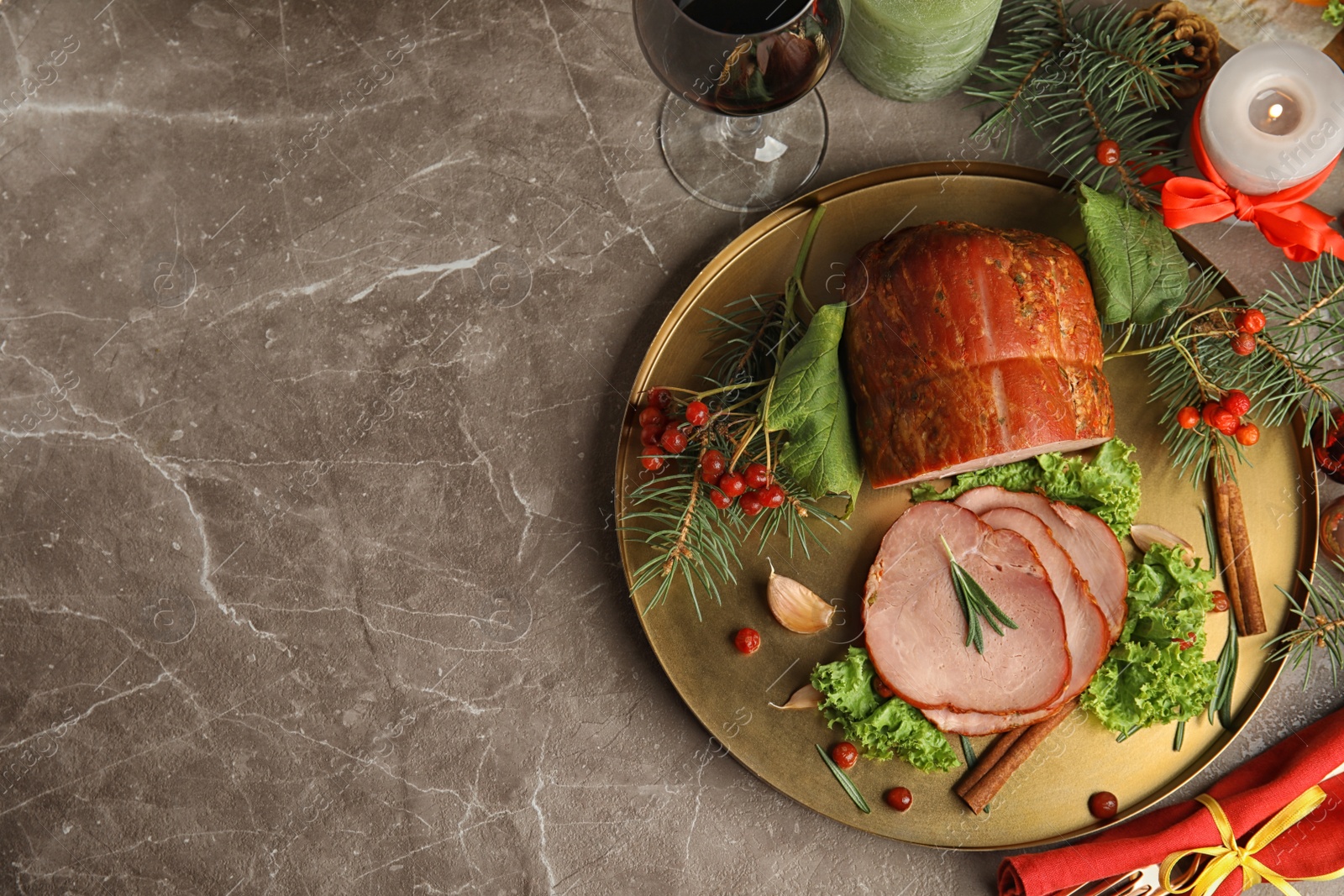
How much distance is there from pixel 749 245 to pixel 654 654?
0.74m

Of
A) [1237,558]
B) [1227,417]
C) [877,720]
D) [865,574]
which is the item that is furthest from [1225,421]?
[877,720]

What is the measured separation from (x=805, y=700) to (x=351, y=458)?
3.06ft

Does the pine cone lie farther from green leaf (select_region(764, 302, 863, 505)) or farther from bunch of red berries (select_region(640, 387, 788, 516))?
bunch of red berries (select_region(640, 387, 788, 516))

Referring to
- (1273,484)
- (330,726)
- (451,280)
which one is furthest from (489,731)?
(1273,484)

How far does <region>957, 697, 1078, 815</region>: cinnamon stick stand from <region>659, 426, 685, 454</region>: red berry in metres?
0.75

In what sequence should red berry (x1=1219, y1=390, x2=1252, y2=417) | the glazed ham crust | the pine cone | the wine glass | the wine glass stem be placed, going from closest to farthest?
the wine glass, the glazed ham crust, red berry (x1=1219, y1=390, x2=1252, y2=417), the pine cone, the wine glass stem

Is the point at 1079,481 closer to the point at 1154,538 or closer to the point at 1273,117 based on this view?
the point at 1154,538

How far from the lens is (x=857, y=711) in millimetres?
1447

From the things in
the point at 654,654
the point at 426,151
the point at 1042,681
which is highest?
the point at 426,151

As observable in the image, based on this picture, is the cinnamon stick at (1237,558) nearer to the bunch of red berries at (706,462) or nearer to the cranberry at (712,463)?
the bunch of red berries at (706,462)

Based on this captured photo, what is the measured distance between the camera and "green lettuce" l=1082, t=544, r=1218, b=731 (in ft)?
4.60

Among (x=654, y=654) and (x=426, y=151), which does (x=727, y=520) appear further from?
(x=426, y=151)

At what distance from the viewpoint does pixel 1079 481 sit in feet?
4.83

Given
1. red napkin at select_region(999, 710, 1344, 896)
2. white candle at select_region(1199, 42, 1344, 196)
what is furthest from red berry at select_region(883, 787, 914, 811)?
white candle at select_region(1199, 42, 1344, 196)
